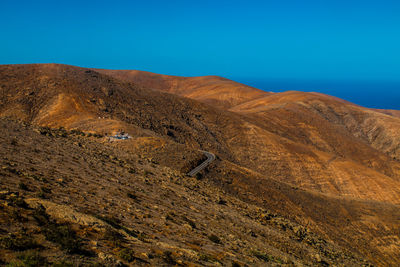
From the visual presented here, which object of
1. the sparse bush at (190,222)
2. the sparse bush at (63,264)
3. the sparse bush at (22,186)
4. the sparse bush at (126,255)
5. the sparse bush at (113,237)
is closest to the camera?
the sparse bush at (63,264)

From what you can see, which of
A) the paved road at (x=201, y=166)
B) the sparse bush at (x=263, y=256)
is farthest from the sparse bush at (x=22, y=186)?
the paved road at (x=201, y=166)

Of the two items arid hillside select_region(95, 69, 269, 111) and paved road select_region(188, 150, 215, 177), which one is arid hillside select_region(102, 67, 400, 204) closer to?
paved road select_region(188, 150, 215, 177)

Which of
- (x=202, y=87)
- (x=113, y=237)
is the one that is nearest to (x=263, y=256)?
(x=113, y=237)

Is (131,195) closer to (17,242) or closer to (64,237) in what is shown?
(64,237)

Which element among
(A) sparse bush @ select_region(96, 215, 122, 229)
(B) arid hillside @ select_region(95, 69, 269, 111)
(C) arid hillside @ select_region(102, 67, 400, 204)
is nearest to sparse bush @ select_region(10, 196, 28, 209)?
(A) sparse bush @ select_region(96, 215, 122, 229)

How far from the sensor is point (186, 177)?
27.2m

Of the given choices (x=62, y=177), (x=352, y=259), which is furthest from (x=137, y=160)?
(x=352, y=259)

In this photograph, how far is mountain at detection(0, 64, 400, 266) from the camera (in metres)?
13.0

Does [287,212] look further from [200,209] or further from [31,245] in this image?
[31,245]

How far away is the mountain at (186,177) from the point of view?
13031mm

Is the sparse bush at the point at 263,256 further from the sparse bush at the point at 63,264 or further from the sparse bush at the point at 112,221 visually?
the sparse bush at the point at 63,264

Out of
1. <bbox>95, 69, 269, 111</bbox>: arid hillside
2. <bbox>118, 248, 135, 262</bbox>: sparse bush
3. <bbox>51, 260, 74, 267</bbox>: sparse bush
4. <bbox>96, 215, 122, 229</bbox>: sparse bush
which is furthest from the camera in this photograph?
<bbox>95, 69, 269, 111</bbox>: arid hillside

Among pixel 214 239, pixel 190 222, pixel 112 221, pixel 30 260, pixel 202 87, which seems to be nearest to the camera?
pixel 30 260

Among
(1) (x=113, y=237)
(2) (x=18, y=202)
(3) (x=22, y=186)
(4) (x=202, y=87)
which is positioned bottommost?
(1) (x=113, y=237)
